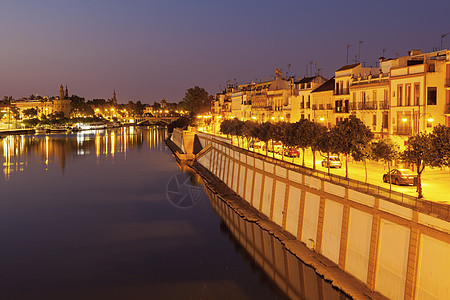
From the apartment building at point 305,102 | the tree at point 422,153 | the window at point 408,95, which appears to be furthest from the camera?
the apartment building at point 305,102

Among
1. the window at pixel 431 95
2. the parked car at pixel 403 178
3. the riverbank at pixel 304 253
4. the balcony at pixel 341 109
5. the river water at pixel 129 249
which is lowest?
the river water at pixel 129 249

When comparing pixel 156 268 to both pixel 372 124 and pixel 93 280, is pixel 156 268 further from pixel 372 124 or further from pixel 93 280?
pixel 372 124

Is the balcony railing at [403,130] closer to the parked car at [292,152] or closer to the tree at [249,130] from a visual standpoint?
the parked car at [292,152]

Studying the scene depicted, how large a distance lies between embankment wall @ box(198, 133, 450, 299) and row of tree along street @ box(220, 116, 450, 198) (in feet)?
13.3

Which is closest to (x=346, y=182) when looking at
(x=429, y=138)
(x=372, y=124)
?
(x=429, y=138)

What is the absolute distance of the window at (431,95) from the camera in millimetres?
33219

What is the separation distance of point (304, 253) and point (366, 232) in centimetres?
542

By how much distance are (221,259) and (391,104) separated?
19345mm

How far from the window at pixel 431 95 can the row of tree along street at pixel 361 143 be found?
393 cm

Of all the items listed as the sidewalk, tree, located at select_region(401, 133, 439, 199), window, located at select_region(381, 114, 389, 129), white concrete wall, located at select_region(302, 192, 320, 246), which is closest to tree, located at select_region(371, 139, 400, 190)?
the sidewalk

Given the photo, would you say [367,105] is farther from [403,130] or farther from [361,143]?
[361,143]

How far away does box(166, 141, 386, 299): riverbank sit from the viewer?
18812 mm

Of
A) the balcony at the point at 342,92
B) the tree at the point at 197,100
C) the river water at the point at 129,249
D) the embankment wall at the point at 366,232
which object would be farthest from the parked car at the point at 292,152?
the tree at the point at 197,100

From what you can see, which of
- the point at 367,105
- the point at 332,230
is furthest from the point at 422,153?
the point at 367,105
